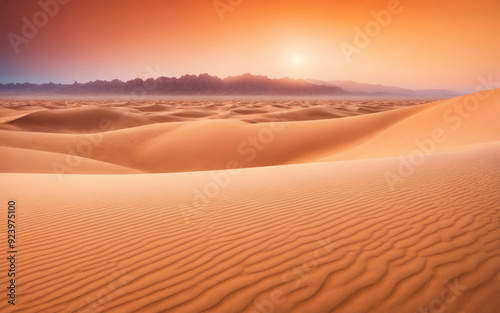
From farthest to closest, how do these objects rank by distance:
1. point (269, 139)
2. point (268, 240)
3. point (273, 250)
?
point (269, 139) < point (268, 240) < point (273, 250)

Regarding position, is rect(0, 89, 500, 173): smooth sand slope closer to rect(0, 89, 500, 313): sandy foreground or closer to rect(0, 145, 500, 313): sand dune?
rect(0, 89, 500, 313): sandy foreground

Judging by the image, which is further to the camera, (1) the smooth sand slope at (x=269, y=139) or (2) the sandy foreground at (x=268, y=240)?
(1) the smooth sand slope at (x=269, y=139)

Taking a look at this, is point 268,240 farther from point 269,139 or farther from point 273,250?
point 269,139

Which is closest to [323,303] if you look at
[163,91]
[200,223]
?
[200,223]

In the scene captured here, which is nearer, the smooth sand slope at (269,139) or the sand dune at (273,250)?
the sand dune at (273,250)

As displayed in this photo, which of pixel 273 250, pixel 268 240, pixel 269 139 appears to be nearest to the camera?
pixel 273 250

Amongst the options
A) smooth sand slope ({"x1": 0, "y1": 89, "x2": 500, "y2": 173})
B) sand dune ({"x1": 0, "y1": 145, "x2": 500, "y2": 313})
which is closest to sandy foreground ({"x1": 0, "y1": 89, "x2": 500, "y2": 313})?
sand dune ({"x1": 0, "y1": 145, "x2": 500, "y2": 313})

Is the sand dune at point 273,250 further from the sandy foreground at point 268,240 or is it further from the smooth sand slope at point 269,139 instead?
the smooth sand slope at point 269,139

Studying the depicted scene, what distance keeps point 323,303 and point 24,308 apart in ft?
8.56

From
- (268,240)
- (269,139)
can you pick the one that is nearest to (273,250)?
(268,240)

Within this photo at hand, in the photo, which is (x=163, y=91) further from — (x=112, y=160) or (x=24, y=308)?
(x=24, y=308)

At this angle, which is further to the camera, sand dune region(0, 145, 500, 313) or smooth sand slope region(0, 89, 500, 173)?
smooth sand slope region(0, 89, 500, 173)

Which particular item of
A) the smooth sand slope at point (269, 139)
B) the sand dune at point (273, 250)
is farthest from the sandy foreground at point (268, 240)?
the smooth sand slope at point (269, 139)

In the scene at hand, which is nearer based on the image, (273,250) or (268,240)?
(273,250)
